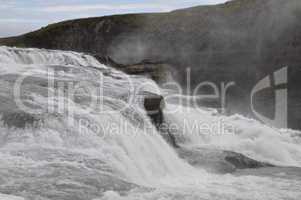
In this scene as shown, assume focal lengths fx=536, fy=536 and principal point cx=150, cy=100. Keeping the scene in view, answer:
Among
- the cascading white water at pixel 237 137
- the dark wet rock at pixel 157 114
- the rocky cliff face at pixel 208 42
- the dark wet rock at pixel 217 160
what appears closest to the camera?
the dark wet rock at pixel 217 160

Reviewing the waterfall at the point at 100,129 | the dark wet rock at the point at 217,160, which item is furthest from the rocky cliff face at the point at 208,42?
the waterfall at the point at 100,129

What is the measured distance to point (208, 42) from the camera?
129 ft

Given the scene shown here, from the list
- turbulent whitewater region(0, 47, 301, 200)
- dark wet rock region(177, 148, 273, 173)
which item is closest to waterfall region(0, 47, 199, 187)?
turbulent whitewater region(0, 47, 301, 200)

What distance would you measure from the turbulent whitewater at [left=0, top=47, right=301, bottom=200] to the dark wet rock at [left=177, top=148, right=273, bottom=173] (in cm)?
40

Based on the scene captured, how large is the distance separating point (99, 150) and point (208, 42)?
2911 cm

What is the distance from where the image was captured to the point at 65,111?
497 inches

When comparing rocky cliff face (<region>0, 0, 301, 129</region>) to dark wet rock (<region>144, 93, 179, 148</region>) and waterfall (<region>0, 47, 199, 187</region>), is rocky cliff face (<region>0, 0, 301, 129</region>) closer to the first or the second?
dark wet rock (<region>144, 93, 179, 148</region>)

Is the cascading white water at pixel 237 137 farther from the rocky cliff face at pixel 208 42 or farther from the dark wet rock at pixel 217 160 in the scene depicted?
the rocky cliff face at pixel 208 42

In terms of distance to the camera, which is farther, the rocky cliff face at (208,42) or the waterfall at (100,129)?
the rocky cliff face at (208,42)

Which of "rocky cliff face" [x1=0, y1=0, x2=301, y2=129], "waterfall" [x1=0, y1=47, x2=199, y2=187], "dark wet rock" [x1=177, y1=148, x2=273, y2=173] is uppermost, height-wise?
"rocky cliff face" [x1=0, y1=0, x2=301, y2=129]

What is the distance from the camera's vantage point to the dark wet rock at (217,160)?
539 inches

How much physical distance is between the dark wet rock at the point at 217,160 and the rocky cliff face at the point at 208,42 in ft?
42.2

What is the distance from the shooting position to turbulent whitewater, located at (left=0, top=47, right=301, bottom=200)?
9508mm

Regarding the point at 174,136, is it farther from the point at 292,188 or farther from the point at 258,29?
the point at 258,29
